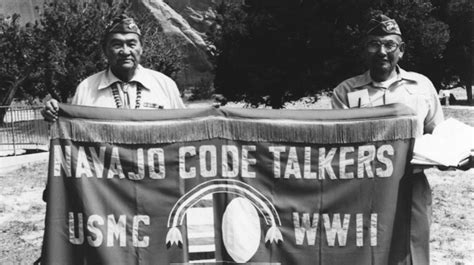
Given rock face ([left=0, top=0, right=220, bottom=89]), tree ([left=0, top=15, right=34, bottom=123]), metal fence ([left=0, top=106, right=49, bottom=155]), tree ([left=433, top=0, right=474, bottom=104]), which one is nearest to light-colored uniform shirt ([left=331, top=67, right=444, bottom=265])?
metal fence ([left=0, top=106, right=49, bottom=155])

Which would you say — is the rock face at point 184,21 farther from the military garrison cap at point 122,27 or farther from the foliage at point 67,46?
the military garrison cap at point 122,27

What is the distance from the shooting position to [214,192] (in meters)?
3.66

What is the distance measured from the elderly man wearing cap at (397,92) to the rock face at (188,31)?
128 ft

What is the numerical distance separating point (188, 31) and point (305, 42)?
27.9 meters

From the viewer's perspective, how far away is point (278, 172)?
369cm

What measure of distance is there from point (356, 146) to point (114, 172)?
1.61m

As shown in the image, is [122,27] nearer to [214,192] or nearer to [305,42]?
[214,192]

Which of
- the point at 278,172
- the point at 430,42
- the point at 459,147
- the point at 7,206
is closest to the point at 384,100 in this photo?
the point at 459,147

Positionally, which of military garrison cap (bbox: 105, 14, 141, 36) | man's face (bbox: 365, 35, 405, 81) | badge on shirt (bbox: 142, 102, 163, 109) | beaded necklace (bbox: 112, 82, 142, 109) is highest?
military garrison cap (bbox: 105, 14, 141, 36)

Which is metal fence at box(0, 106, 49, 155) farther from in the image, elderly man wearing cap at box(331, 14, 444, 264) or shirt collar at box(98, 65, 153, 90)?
elderly man wearing cap at box(331, 14, 444, 264)

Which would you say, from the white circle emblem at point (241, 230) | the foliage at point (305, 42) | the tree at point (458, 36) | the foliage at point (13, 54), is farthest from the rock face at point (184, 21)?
the white circle emblem at point (241, 230)

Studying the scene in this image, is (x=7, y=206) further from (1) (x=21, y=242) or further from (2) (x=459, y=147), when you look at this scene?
(2) (x=459, y=147)

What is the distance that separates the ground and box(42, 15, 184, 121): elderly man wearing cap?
109 inches

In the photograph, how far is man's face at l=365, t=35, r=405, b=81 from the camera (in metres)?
3.71
